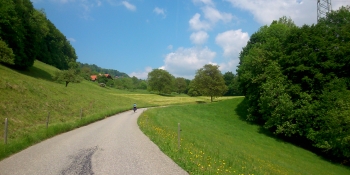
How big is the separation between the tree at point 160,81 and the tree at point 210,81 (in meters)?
41.0

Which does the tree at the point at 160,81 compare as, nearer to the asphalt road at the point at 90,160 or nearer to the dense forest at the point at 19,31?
the dense forest at the point at 19,31

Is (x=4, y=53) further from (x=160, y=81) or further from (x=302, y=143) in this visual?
(x=160, y=81)

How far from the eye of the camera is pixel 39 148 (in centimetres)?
1227

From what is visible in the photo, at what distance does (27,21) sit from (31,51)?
7.41 m

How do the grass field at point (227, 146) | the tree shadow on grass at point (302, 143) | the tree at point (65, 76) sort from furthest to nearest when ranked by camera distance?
the tree at point (65, 76) → the tree shadow on grass at point (302, 143) → the grass field at point (227, 146)

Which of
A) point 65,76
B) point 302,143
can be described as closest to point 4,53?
point 65,76

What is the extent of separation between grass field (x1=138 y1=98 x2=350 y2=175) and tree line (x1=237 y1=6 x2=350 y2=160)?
2594 millimetres

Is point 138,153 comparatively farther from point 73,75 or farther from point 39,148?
point 73,75

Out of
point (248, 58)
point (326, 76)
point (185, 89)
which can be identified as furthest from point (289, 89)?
point (185, 89)

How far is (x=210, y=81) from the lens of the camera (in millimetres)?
67750

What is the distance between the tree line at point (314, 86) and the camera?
25.1m

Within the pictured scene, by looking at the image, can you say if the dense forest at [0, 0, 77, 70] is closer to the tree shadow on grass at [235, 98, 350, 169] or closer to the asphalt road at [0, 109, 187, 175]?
the asphalt road at [0, 109, 187, 175]

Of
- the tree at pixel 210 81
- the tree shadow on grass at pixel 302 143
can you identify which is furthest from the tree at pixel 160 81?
the tree shadow on grass at pixel 302 143

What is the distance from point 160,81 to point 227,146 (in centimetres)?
9002
